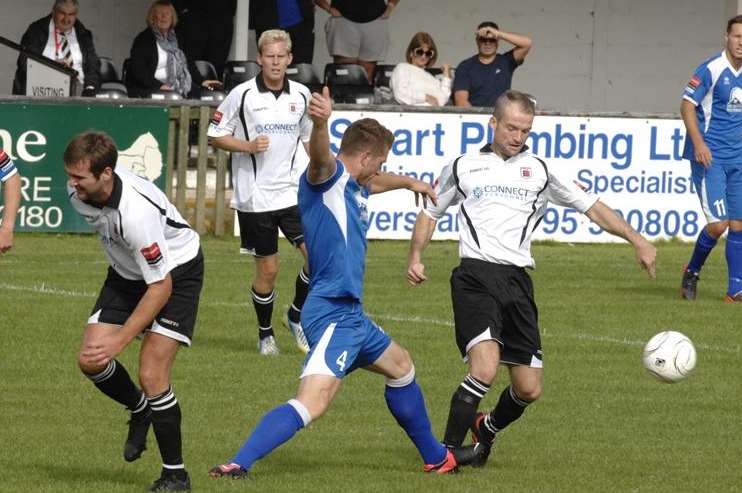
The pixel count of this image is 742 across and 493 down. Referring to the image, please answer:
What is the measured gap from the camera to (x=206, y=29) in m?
21.5

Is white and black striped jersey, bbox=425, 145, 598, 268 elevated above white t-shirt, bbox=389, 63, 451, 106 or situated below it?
below

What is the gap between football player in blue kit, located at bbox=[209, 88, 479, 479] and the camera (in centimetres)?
751

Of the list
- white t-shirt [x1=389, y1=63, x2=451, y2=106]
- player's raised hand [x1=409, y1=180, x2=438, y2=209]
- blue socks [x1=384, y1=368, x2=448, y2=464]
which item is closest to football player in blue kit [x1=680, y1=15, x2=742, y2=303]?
white t-shirt [x1=389, y1=63, x2=451, y2=106]

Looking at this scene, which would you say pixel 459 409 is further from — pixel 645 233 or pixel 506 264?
pixel 645 233

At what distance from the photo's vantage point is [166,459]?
748 centimetres

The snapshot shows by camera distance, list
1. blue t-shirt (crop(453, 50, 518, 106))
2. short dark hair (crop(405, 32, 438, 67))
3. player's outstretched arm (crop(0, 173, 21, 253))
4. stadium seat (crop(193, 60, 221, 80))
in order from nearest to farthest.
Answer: player's outstretched arm (crop(0, 173, 21, 253)) < blue t-shirt (crop(453, 50, 518, 106)) < short dark hair (crop(405, 32, 438, 67)) < stadium seat (crop(193, 60, 221, 80))

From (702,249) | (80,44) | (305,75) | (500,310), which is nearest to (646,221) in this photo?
(702,249)

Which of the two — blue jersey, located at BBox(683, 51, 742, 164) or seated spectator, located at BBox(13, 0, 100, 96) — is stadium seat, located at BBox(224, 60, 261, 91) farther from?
blue jersey, located at BBox(683, 51, 742, 164)

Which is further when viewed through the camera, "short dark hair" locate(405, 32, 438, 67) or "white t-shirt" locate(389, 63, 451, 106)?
"short dark hair" locate(405, 32, 438, 67)

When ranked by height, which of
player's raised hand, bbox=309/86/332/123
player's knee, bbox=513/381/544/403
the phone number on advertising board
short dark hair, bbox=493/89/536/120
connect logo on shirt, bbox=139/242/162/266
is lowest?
player's knee, bbox=513/381/544/403

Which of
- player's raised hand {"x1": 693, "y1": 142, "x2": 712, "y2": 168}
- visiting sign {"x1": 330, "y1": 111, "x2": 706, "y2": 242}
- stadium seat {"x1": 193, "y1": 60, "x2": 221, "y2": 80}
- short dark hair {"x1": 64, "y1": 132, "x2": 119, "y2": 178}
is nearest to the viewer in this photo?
short dark hair {"x1": 64, "y1": 132, "x2": 119, "y2": 178}

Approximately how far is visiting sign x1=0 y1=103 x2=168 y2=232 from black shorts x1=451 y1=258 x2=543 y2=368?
9.45 m

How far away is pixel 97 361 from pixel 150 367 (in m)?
0.44

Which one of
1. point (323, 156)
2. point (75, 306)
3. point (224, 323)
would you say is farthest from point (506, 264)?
point (75, 306)
